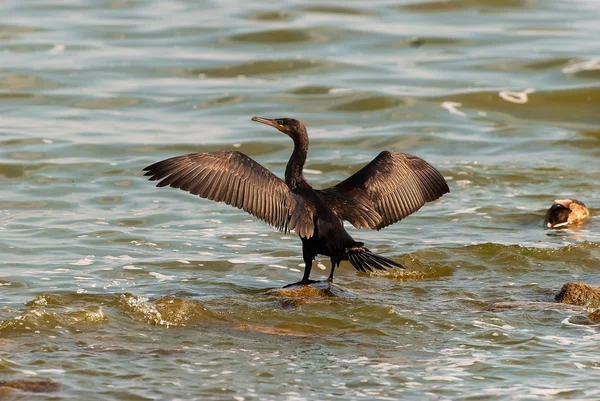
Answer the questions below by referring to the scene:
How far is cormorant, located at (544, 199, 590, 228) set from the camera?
10586 millimetres

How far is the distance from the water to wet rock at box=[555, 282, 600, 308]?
35 cm

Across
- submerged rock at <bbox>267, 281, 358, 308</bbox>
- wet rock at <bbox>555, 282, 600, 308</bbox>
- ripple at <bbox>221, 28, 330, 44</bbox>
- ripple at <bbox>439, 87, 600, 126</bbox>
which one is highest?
ripple at <bbox>221, 28, 330, 44</bbox>

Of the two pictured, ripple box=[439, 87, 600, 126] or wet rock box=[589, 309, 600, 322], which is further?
ripple box=[439, 87, 600, 126]

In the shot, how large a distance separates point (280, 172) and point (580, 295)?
5.64 metres

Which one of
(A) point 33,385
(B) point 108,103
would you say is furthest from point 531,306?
(B) point 108,103

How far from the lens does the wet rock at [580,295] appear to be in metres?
7.81

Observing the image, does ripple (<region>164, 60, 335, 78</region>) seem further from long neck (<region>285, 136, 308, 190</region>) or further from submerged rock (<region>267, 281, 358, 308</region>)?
submerged rock (<region>267, 281, 358, 308</region>)

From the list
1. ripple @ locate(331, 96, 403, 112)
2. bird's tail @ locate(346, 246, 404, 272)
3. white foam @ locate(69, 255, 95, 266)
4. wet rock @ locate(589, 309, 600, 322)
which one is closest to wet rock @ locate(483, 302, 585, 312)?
wet rock @ locate(589, 309, 600, 322)

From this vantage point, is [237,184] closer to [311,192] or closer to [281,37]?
[311,192]

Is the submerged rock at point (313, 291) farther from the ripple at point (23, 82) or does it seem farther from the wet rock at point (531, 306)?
the ripple at point (23, 82)

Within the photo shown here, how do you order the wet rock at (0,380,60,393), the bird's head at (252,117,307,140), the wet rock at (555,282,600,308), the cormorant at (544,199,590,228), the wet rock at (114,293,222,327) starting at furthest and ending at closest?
the cormorant at (544,199,590,228) → the bird's head at (252,117,307,140) → the wet rock at (555,282,600,308) → the wet rock at (114,293,222,327) → the wet rock at (0,380,60,393)

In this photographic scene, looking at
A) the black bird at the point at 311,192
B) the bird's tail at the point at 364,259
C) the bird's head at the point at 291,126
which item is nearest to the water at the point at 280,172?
the bird's tail at the point at 364,259

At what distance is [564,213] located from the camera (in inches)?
417

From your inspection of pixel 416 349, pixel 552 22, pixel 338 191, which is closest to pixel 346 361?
pixel 416 349
